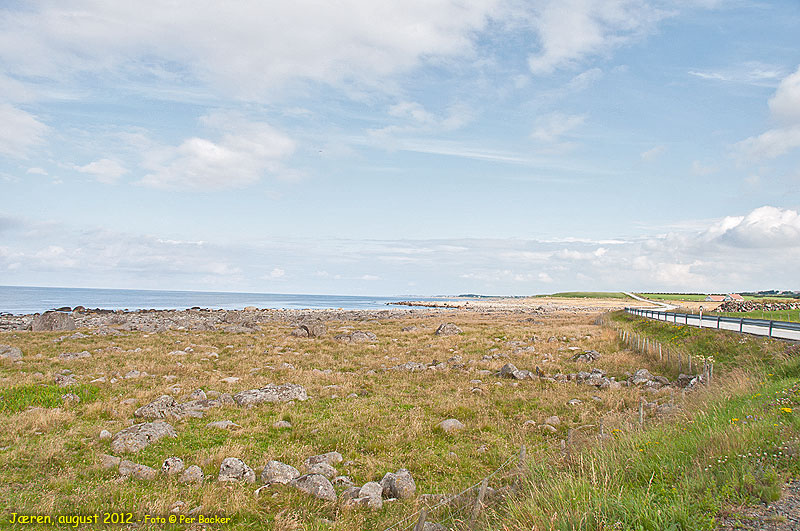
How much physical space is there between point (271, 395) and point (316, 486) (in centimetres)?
833

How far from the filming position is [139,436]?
1206 centimetres

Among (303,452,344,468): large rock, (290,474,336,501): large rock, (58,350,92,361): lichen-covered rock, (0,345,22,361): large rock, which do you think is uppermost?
(0,345,22,361): large rock

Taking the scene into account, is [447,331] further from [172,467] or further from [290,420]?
[172,467]

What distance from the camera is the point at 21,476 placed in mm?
9781

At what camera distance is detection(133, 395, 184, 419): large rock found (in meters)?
14.3

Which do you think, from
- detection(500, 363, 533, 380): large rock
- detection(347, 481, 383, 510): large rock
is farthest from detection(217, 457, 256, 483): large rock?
detection(500, 363, 533, 380): large rock

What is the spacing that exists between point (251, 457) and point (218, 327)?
35.4 meters

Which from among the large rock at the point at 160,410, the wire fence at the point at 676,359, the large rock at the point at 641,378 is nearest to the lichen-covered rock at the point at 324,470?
the large rock at the point at 160,410

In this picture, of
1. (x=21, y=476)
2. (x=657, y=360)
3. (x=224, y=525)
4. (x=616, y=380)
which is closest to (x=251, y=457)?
(x=224, y=525)

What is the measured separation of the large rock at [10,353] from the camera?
2341 centimetres

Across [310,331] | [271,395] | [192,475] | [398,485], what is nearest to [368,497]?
[398,485]

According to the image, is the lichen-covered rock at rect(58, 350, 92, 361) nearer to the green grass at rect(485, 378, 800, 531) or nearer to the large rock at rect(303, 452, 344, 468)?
the large rock at rect(303, 452, 344, 468)

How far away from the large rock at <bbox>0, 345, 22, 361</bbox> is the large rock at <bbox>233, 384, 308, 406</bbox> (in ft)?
49.1

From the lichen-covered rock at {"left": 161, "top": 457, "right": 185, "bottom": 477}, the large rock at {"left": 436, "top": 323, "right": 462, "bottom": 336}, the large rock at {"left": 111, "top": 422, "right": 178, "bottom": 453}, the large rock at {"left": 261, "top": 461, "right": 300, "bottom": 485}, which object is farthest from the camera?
the large rock at {"left": 436, "top": 323, "right": 462, "bottom": 336}
